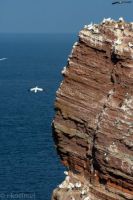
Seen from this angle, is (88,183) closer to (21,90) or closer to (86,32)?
(86,32)

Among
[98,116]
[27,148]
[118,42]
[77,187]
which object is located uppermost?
[118,42]

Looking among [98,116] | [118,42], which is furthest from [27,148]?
[118,42]

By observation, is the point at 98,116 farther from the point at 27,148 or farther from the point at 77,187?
the point at 27,148

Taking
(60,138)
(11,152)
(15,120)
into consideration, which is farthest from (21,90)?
(60,138)

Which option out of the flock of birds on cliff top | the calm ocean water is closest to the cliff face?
the flock of birds on cliff top

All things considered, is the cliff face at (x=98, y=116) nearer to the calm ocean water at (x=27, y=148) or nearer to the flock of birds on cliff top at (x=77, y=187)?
the flock of birds on cliff top at (x=77, y=187)

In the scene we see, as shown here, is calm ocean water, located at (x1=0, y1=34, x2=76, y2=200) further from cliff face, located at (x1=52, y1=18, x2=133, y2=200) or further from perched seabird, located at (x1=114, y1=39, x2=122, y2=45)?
perched seabird, located at (x1=114, y1=39, x2=122, y2=45)

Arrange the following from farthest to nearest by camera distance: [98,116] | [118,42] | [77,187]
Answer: [77,187], [98,116], [118,42]

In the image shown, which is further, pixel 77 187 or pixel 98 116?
pixel 77 187

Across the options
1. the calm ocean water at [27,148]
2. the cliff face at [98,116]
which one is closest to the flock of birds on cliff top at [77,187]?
the cliff face at [98,116]
